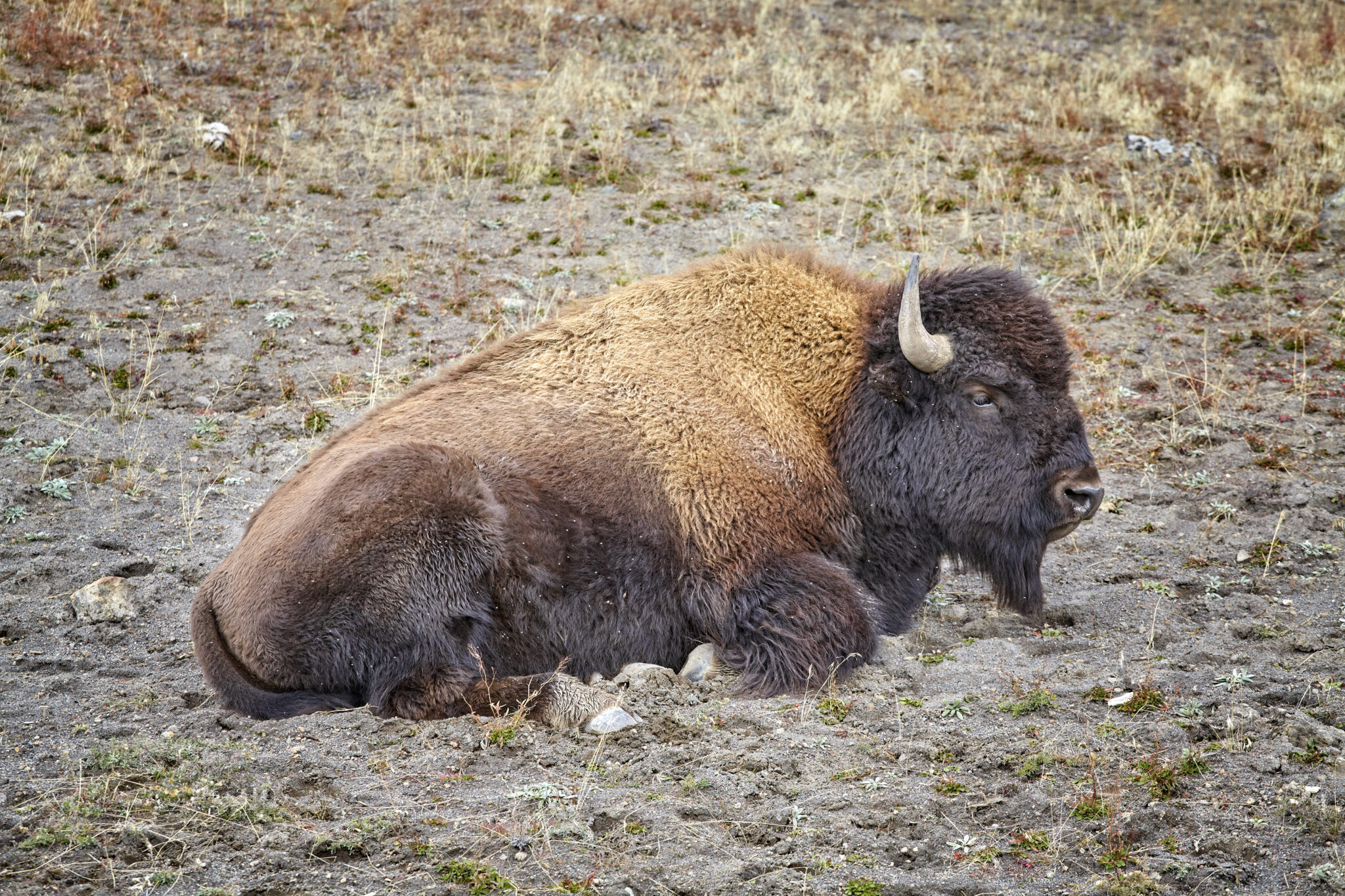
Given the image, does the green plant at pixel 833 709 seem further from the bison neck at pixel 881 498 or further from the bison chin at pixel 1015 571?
the bison chin at pixel 1015 571

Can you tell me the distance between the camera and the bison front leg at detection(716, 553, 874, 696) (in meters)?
5.20

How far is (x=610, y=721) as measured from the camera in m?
4.69

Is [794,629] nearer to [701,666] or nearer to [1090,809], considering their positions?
[701,666]

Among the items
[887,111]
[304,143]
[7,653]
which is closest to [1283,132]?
[887,111]

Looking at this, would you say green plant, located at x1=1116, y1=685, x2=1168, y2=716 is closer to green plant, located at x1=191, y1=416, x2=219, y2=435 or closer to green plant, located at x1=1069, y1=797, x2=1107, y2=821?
green plant, located at x1=1069, y1=797, x2=1107, y2=821

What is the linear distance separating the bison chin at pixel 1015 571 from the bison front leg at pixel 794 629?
836 mm

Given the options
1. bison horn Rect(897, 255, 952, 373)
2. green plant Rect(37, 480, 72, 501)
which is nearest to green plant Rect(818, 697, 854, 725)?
bison horn Rect(897, 255, 952, 373)

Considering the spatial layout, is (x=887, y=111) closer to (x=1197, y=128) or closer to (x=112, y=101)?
(x=1197, y=128)

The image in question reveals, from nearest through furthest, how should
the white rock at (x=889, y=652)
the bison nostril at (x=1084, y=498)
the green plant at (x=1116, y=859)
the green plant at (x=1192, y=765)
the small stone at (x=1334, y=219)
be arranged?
the green plant at (x=1116, y=859) < the green plant at (x=1192, y=765) < the white rock at (x=889, y=652) < the bison nostril at (x=1084, y=498) < the small stone at (x=1334, y=219)

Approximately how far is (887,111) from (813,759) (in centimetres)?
1107

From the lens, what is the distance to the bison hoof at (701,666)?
17.5ft

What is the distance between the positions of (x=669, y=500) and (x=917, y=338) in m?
1.53

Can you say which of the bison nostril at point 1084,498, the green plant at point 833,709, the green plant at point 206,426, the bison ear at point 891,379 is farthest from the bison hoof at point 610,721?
the green plant at point 206,426

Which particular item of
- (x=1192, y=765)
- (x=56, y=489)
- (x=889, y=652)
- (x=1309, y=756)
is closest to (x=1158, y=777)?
(x=1192, y=765)
